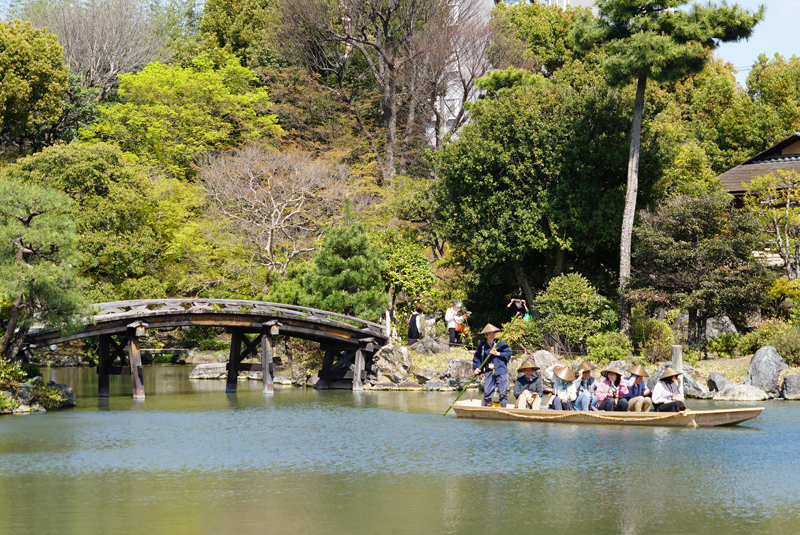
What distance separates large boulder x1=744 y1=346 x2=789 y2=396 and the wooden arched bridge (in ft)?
39.3

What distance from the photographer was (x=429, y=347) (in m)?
30.8

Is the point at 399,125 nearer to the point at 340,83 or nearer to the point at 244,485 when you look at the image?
the point at 340,83

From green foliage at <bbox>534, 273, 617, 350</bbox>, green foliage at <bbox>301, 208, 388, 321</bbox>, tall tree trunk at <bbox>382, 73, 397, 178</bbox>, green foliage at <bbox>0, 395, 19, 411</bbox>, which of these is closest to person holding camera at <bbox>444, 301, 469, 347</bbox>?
green foliage at <bbox>301, 208, 388, 321</bbox>

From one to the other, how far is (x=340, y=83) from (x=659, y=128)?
75.7 ft

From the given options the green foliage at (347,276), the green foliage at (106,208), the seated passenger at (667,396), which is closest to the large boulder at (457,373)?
the green foliage at (347,276)

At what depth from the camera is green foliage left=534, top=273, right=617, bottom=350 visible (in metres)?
29.9

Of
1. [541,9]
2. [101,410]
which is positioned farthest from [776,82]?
[101,410]

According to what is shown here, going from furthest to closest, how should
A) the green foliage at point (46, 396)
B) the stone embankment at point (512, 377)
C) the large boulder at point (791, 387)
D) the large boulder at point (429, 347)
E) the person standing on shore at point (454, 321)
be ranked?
the person standing on shore at point (454, 321) → the large boulder at point (429, 347) → the stone embankment at point (512, 377) → the large boulder at point (791, 387) → the green foliage at point (46, 396)

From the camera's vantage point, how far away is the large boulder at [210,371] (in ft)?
120

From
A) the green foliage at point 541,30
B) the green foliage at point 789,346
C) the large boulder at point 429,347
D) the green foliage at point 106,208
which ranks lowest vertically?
the green foliage at point 789,346

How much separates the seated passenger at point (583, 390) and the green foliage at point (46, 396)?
1424 cm

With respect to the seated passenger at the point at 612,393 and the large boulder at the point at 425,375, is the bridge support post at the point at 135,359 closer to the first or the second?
the large boulder at the point at 425,375

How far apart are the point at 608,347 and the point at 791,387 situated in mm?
5922

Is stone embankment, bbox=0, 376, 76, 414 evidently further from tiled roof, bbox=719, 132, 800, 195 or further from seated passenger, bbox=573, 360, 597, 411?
tiled roof, bbox=719, 132, 800, 195
